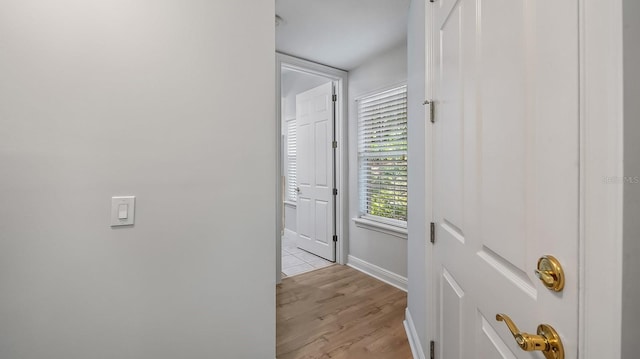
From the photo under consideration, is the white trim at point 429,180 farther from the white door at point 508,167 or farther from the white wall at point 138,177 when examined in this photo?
the white wall at point 138,177

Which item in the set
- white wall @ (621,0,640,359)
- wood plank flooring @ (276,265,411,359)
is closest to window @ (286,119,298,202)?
wood plank flooring @ (276,265,411,359)

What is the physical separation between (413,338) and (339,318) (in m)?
0.62

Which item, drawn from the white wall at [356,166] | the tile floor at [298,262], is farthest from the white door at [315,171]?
the white wall at [356,166]

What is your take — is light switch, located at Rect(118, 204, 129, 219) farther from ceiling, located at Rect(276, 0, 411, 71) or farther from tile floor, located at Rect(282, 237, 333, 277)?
tile floor, located at Rect(282, 237, 333, 277)

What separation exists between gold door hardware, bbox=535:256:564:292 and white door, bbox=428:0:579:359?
0.01 metres

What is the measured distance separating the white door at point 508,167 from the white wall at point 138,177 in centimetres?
89

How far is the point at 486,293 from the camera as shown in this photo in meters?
0.80

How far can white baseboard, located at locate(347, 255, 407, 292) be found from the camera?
9.45 ft

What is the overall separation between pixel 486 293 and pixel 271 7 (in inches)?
61.1

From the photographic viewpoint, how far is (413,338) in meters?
1.89

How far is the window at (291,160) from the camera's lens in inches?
180

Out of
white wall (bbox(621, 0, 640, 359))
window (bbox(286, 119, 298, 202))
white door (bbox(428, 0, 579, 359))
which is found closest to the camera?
white wall (bbox(621, 0, 640, 359))

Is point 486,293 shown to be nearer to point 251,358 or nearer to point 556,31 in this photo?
point 556,31

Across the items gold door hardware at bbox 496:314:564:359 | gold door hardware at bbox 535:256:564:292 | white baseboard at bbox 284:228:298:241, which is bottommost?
white baseboard at bbox 284:228:298:241
